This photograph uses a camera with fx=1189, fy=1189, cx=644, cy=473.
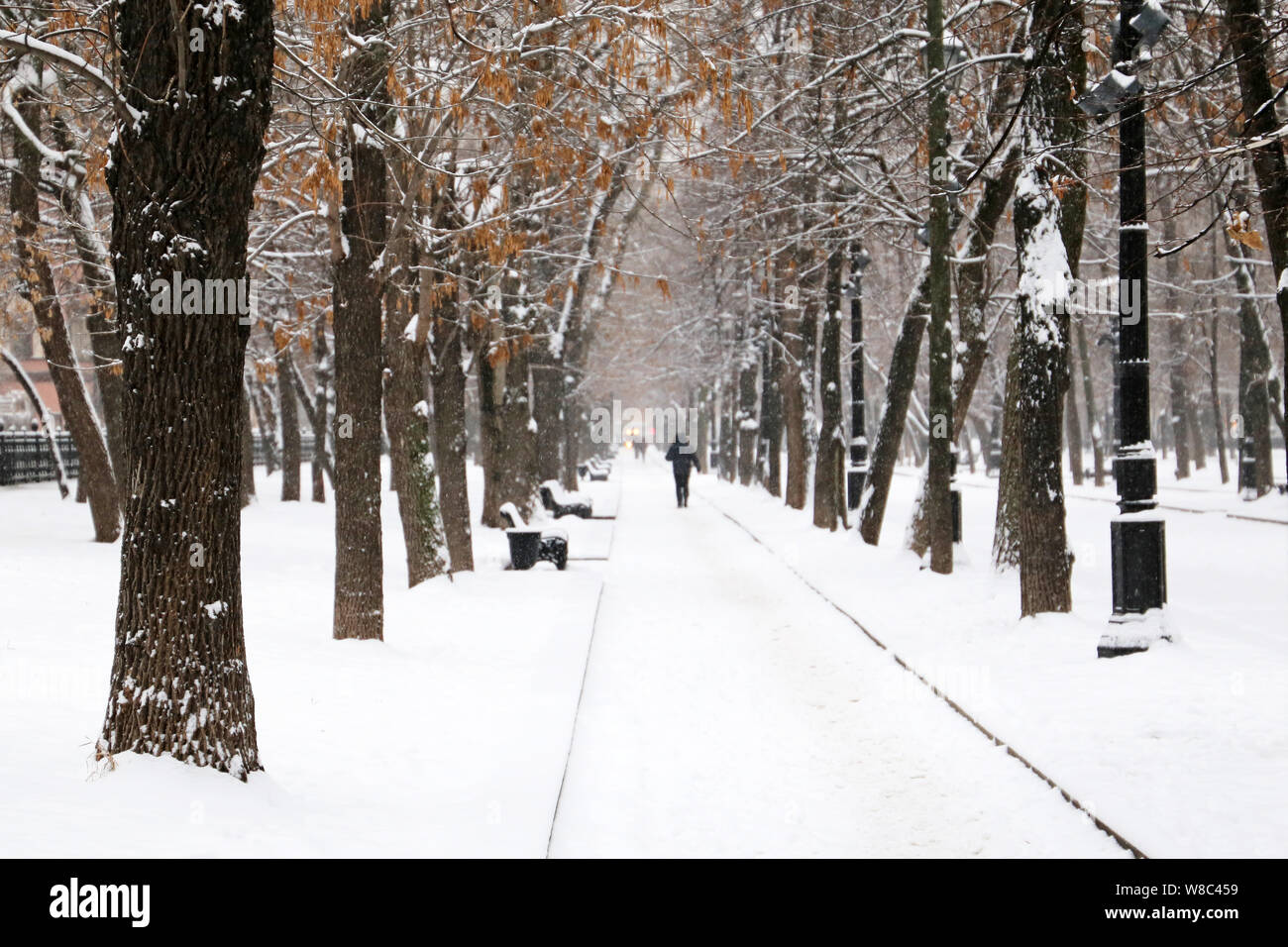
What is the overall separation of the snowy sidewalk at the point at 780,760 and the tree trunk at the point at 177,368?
6.88 feet

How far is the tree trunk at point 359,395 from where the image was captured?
1096 cm

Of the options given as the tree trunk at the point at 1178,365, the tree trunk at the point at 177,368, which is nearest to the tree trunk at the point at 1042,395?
the tree trunk at the point at 177,368

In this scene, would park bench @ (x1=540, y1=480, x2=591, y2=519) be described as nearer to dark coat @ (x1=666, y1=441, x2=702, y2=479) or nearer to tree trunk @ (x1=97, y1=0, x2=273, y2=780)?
dark coat @ (x1=666, y1=441, x2=702, y2=479)

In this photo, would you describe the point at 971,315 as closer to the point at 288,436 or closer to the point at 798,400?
the point at 798,400

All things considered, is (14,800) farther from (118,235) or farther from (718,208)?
(718,208)

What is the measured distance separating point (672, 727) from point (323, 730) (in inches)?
98.8

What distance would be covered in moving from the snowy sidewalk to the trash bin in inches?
174

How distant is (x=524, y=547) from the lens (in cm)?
1803

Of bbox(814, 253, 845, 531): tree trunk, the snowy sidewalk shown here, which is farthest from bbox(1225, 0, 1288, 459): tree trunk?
bbox(814, 253, 845, 531): tree trunk

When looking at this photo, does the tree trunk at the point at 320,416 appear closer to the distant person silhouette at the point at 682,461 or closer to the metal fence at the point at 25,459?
the metal fence at the point at 25,459

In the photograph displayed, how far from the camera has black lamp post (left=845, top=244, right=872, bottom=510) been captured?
2219 centimetres

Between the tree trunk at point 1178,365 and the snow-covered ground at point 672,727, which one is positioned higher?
the tree trunk at point 1178,365

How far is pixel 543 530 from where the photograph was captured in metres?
18.6
